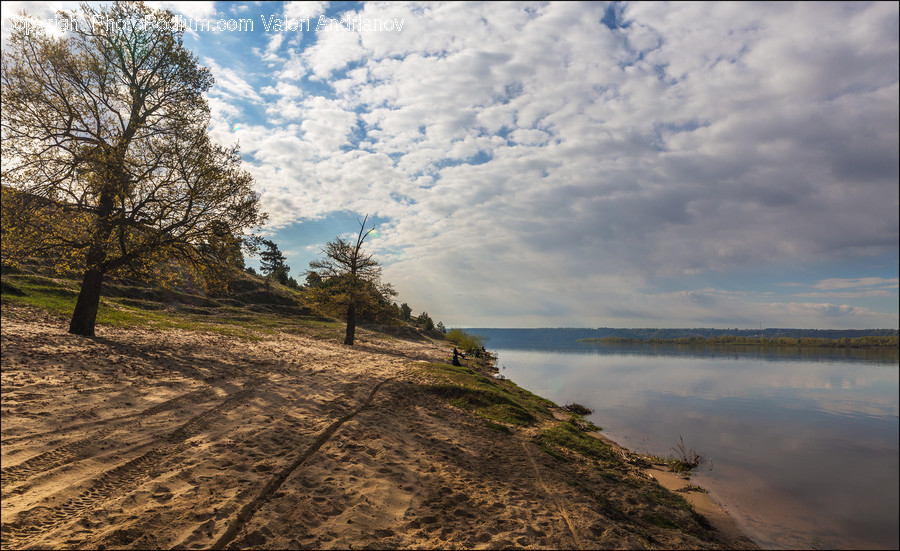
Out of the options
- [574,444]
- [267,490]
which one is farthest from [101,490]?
[574,444]

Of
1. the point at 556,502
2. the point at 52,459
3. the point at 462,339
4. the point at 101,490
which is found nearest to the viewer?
the point at 101,490

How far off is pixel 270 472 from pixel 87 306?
15.4m

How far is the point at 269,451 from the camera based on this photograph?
8.45m

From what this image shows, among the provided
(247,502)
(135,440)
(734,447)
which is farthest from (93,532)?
(734,447)

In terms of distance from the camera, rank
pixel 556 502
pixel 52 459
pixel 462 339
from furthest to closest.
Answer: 1. pixel 462 339
2. pixel 556 502
3. pixel 52 459

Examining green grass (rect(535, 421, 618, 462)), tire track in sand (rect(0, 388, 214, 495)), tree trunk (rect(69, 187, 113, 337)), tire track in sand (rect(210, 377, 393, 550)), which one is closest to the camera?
tire track in sand (rect(210, 377, 393, 550))

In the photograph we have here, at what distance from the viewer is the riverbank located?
18.8 ft

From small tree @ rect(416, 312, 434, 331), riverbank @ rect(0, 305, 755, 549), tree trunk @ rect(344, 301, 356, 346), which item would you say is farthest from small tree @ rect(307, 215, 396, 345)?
small tree @ rect(416, 312, 434, 331)

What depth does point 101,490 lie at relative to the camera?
241 inches

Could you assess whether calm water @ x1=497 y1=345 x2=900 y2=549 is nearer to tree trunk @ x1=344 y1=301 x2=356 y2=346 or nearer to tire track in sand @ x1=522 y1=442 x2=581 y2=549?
tire track in sand @ x1=522 y1=442 x2=581 y2=549

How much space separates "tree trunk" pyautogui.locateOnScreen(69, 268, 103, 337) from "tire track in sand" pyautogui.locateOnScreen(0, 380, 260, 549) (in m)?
11.8

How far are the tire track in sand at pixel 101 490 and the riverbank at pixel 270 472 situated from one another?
0.03m

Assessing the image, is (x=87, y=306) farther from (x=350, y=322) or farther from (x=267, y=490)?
(x=350, y=322)

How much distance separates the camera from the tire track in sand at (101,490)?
5035mm
